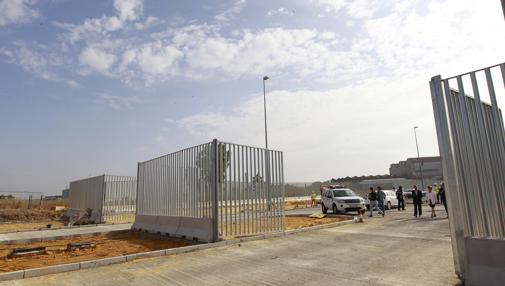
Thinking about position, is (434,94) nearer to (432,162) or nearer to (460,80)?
(460,80)

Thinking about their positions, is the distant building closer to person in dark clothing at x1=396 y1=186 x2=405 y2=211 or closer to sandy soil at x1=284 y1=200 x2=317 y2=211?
sandy soil at x1=284 y1=200 x2=317 y2=211

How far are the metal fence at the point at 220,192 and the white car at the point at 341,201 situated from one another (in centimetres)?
1043

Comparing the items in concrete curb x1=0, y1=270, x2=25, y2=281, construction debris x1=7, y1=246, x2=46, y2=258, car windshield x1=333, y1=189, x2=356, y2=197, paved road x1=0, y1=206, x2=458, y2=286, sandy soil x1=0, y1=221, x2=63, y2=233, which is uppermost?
car windshield x1=333, y1=189, x2=356, y2=197

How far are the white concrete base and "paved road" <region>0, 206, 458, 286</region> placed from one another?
4.70ft

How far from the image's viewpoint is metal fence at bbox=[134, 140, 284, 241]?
11688mm

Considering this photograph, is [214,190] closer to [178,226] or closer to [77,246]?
[178,226]

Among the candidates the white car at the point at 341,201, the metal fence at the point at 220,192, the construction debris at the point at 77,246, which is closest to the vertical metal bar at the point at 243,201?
the metal fence at the point at 220,192

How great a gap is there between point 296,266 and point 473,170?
4.07 m

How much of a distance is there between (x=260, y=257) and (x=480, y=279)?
16.5 feet

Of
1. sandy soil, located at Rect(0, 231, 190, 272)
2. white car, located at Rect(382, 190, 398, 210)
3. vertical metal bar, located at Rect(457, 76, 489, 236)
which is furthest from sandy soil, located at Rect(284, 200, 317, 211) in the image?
vertical metal bar, located at Rect(457, 76, 489, 236)

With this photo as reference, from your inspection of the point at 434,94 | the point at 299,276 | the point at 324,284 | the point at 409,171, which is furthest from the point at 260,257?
the point at 409,171

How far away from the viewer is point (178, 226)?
13.4m

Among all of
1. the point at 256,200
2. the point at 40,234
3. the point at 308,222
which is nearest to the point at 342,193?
the point at 308,222

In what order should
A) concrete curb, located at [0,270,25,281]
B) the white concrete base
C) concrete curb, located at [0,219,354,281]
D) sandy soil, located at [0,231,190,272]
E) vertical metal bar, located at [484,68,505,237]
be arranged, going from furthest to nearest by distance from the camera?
the white concrete base < sandy soil, located at [0,231,190,272] < concrete curb, located at [0,219,354,281] < concrete curb, located at [0,270,25,281] < vertical metal bar, located at [484,68,505,237]
